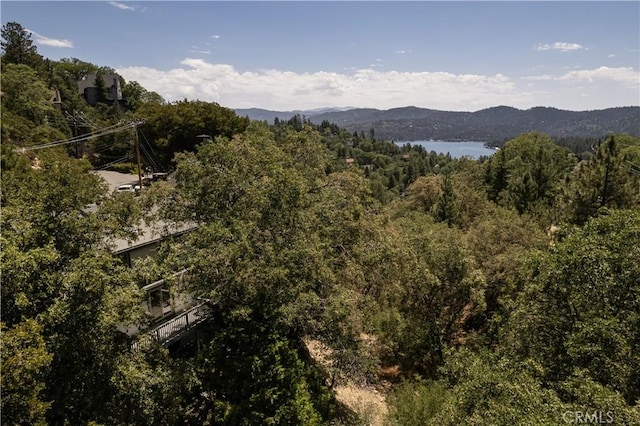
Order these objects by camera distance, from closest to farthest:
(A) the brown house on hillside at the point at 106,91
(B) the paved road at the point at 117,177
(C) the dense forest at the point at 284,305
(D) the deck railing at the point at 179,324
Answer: (C) the dense forest at the point at 284,305 → (D) the deck railing at the point at 179,324 → (B) the paved road at the point at 117,177 → (A) the brown house on hillside at the point at 106,91

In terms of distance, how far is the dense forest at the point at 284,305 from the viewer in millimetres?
7988

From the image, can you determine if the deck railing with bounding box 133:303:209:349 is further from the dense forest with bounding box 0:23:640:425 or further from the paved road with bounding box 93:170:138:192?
the paved road with bounding box 93:170:138:192

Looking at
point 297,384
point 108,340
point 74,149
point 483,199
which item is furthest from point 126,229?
point 74,149

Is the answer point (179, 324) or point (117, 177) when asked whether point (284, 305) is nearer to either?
point (179, 324)

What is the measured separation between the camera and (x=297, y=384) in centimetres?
1093

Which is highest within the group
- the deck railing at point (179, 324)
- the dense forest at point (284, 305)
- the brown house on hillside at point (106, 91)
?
the brown house on hillside at point (106, 91)

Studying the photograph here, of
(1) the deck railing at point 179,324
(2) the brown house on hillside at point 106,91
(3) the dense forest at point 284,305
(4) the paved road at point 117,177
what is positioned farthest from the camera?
(2) the brown house on hillside at point 106,91

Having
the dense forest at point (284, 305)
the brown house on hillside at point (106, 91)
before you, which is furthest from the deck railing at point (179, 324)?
the brown house on hillside at point (106, 91)

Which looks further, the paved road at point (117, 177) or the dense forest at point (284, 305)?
the paved road at point (117, 177)

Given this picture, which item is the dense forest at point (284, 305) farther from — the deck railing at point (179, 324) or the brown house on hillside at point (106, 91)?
the brown house on hillside at point (106, 91)

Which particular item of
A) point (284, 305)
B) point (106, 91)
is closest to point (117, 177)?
point (106, 91)

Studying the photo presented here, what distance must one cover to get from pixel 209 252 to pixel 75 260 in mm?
3210

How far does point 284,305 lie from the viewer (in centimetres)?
1132

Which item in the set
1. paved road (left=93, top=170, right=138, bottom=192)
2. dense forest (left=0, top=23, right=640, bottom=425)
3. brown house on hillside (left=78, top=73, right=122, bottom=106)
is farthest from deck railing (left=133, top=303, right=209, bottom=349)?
brown house on hillside (left=78, top=73, right=122, bottom=106)
